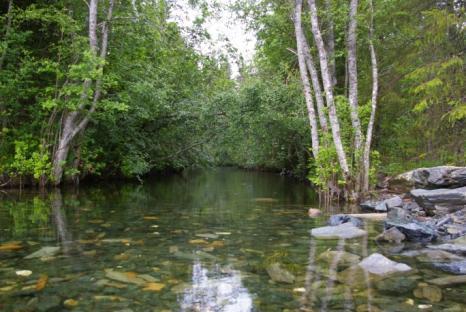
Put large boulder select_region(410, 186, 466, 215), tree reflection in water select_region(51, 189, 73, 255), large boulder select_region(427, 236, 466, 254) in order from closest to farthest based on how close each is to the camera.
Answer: large boulder select_region(427, 236, 466, 254) → tree reflection in water select_region(51, 189, 73, 255) → large boulder select_region(410, 186, 466, 215)

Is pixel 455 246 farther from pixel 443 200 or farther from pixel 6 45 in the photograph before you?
pixel 6 45

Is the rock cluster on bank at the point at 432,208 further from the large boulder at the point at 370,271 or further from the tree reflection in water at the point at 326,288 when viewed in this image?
the large boulder at the point at 370,271

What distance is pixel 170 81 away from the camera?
20938 mm

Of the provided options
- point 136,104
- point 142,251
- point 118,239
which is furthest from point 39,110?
point 142,251

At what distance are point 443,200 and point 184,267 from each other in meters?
6.53

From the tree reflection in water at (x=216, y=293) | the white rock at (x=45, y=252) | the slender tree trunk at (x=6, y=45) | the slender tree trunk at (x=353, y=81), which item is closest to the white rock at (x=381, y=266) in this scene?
the tree reflection in water at (x=216, y=293)

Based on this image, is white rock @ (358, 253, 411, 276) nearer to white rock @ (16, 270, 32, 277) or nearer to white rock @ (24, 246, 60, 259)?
white rock @ (16, 270, 32, 277)

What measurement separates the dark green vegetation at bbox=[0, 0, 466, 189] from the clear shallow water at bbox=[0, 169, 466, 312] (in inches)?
213

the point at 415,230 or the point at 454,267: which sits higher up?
the point at 415,230

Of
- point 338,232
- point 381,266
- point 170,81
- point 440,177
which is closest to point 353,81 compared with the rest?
point 440,177

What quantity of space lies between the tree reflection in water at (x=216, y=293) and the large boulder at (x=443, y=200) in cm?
606

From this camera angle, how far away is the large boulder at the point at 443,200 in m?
9.03

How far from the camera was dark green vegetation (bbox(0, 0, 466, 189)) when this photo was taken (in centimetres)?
1295

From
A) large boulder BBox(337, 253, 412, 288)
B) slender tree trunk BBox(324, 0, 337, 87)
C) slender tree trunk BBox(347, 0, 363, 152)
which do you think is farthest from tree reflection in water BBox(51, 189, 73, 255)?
slender tree trunk BBox(324, 0, 337, 87)
